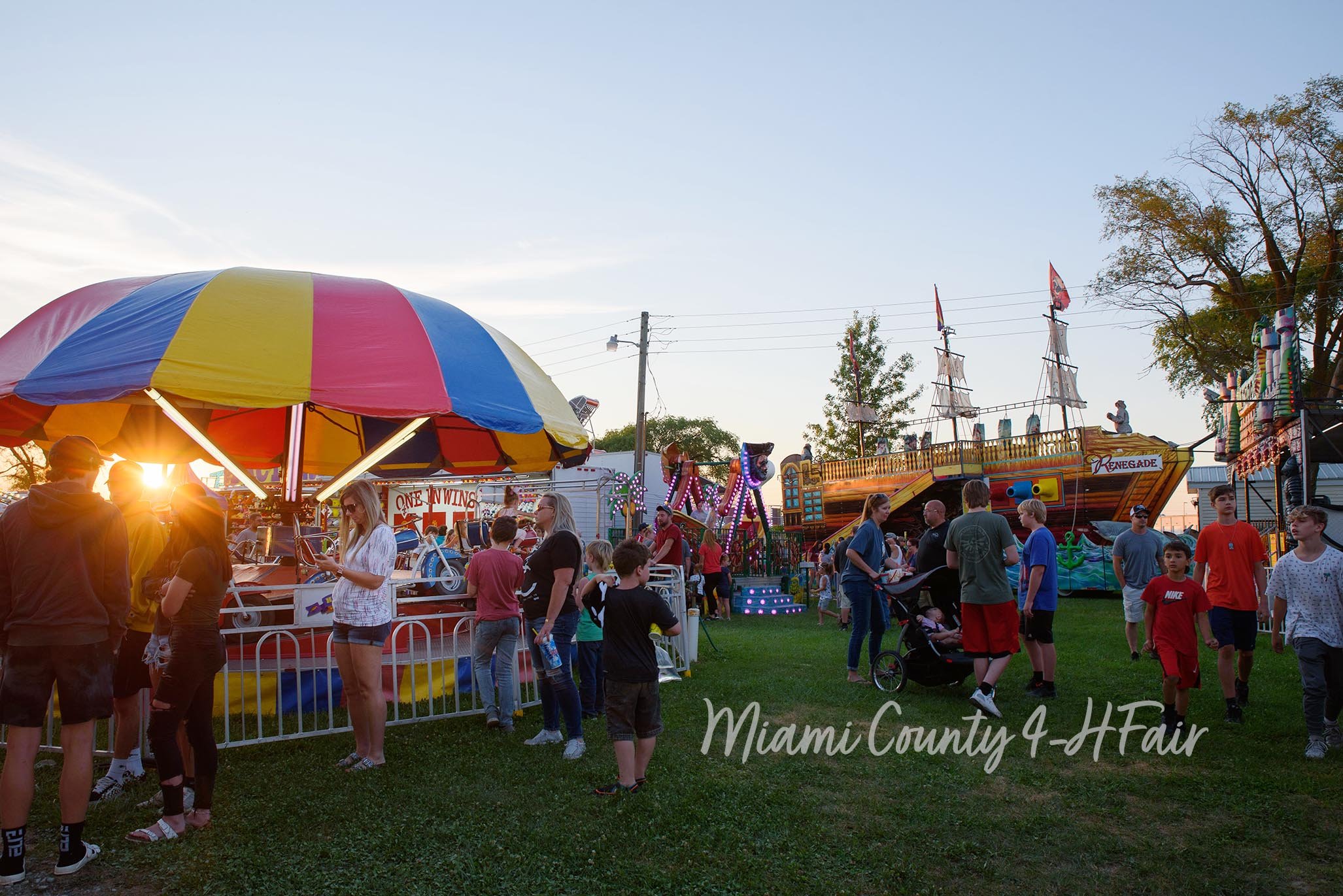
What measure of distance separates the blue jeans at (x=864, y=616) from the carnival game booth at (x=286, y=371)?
2956 mm

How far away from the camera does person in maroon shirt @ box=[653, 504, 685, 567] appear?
11.1 meters

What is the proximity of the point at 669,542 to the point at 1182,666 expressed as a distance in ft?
21.4

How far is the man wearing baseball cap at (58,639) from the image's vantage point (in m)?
3.53

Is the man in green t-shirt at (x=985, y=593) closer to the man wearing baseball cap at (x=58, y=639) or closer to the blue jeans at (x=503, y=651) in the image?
the blue jeans at (x=503, y=651)

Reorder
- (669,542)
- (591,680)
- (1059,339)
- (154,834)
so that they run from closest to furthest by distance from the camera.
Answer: (154,834), (591,680), (669,542), (1059,339)

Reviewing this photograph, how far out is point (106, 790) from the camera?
4.64 metres

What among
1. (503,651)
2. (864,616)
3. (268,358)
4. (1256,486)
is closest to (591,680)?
(503,651)

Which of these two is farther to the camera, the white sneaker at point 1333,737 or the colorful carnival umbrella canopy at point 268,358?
the colorful carnival umbrella canopy at point 268,358

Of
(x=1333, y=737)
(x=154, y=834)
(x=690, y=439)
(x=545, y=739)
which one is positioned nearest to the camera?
(x=154, y=834)

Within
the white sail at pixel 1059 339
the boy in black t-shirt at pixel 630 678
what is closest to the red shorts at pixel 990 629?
the boy in black t-shirt at pixel 630 678

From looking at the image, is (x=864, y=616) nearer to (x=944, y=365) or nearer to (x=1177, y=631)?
(x=1177, y=631)

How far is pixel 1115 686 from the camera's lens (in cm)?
735

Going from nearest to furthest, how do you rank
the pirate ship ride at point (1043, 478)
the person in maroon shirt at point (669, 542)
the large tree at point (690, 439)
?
the person in maroon shirt at point (669, 542) → the pirate ship ride at point (1043, 478) → the large tree at point (690, 439)

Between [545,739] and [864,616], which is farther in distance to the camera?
[864,616]
